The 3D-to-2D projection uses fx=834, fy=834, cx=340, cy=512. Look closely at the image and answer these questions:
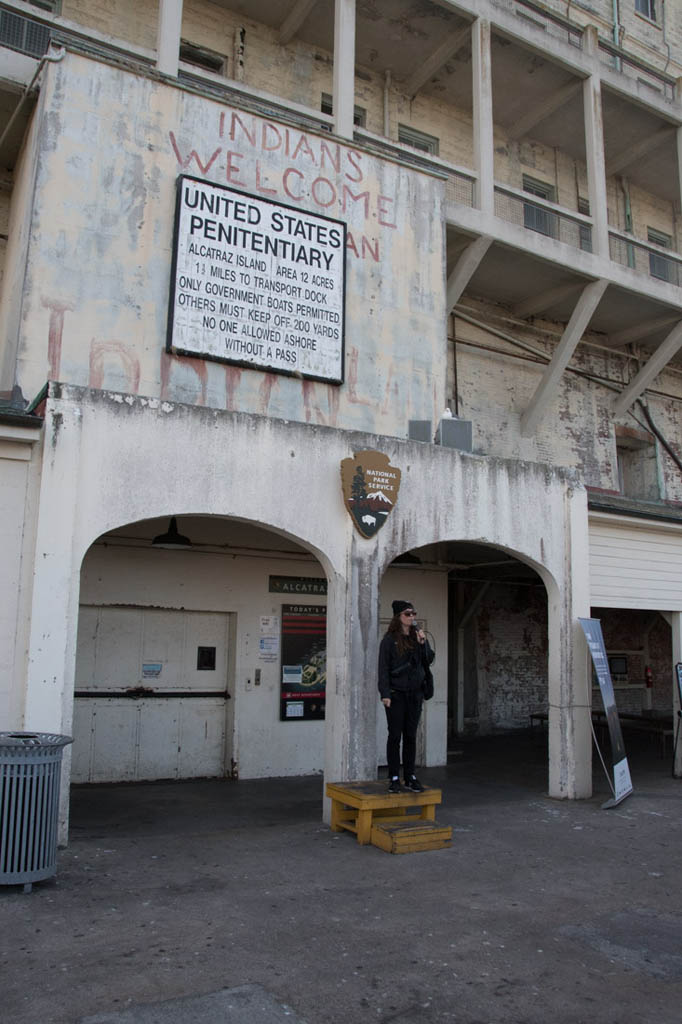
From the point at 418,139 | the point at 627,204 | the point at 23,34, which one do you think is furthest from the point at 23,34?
the point at 627,204

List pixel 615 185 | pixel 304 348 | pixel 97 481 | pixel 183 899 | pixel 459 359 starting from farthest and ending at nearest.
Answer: pixel 615 185 < pixel 459 359 < pixel 304 348 < pixel 97 481 < pixel 183 899

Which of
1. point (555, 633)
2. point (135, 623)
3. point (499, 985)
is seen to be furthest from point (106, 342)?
point (499, 985)

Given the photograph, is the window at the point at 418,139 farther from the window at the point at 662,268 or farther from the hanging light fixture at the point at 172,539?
the hanging light fixture at the point at 172,539

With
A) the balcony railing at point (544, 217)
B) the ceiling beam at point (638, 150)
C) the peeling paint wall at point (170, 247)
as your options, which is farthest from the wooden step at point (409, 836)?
the ceiling beam at point (638, 150)

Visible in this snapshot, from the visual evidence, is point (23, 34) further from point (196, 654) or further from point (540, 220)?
point (540, 220)

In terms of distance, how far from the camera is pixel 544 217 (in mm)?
16516

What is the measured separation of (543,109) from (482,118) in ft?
11.1

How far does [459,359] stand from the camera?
1678 cm

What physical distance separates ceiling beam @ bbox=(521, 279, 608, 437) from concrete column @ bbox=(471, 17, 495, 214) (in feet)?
9.46

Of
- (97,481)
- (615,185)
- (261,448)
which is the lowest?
(97,481)

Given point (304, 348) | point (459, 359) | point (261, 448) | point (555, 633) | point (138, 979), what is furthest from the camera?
point (459, 359)

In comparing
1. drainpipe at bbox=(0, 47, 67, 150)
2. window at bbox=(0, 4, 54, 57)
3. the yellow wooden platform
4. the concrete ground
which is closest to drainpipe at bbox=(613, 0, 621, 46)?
window at bbox=(0, 4, 54, 57)

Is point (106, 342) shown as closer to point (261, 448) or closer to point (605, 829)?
point (261, 448)

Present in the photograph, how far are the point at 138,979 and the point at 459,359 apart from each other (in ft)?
45.6
